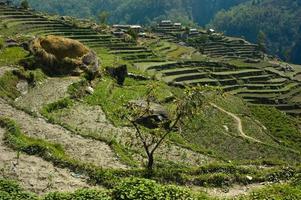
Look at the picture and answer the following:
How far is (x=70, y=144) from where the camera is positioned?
2712 centimetres

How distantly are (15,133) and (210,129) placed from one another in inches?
898

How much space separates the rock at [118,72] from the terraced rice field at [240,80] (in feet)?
60.3

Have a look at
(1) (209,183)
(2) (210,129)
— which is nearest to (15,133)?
(1) (209,183)

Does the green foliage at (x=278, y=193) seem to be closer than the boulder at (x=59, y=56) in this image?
Yes

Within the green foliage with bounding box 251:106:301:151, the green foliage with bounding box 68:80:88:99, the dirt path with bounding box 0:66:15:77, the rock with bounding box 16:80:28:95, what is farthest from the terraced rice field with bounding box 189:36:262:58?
the rock with bounding box 16:80:28:95

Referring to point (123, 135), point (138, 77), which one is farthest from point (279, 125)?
point (123, 135)


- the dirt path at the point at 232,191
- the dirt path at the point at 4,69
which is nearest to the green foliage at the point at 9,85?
the dirt path at the point at 4,69

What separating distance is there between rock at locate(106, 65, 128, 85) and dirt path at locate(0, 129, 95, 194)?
31388mm

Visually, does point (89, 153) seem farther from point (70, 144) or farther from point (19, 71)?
point (19, 71)

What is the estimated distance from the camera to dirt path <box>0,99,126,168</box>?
25.4 metres

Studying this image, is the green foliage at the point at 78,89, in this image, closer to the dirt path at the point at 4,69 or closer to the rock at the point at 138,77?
the dirt path at the point at 4,69

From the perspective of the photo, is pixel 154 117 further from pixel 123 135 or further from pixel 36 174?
pixel 36 174

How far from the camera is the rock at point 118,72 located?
2125 inches

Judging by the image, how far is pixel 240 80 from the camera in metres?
89.8
